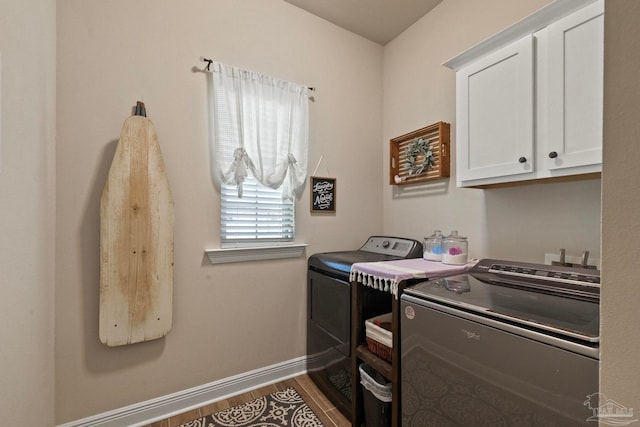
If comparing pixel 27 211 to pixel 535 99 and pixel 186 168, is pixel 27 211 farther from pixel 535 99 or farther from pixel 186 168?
pixel 535 99

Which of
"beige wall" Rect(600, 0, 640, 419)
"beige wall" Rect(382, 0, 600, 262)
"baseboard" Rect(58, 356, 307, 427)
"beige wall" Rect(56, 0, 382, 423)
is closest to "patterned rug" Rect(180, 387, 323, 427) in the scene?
"baseboard" Rect(58, 356, 307, 427)

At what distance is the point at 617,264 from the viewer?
455 mm

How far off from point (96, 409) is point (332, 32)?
3140mm

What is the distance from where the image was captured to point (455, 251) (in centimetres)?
161

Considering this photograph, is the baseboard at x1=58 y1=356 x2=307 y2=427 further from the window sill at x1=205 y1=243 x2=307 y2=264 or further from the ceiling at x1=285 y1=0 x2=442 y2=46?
the ceiling at x1=285 y1=0 x2=442 y2=46

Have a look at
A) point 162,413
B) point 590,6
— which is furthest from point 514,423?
point 162,413

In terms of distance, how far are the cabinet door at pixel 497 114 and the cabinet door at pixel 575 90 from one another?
0.26 feet

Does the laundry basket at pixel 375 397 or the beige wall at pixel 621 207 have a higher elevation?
the beige wall at pixel 621 207

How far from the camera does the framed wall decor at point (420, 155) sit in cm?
198

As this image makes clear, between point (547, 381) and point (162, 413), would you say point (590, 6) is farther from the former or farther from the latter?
point (162, 413)

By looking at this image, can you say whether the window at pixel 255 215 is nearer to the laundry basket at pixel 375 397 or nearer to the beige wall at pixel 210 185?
the beige wall at pixel 210 185

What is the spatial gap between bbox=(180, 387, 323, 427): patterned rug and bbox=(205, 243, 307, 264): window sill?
0.96 meters

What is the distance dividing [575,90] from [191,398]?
267 cm

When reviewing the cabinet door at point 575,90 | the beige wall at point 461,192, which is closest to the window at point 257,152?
the beige wall at point 461,192
